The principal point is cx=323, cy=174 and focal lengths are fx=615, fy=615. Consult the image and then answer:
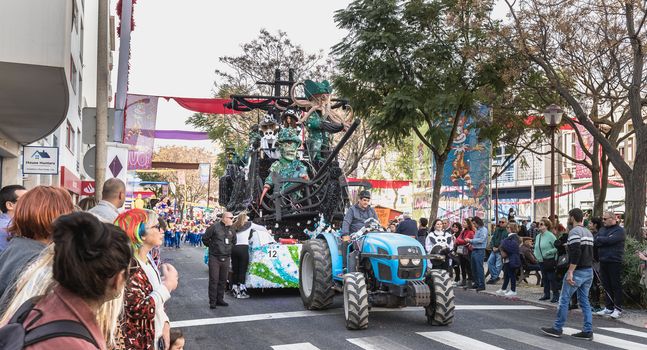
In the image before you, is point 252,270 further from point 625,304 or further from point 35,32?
point 625,304

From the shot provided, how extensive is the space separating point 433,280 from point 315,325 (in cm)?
194

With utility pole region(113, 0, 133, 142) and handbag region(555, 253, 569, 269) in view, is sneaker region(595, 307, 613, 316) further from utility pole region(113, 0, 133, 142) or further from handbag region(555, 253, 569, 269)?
utility pole region(113, 0, 133, 142)

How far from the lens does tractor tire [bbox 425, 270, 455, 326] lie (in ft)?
30.3

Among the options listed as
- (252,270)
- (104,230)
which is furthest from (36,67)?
(104,230)

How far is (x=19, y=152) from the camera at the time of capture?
53.7 ft

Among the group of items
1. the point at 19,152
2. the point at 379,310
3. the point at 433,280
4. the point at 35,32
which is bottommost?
the point at 379,310

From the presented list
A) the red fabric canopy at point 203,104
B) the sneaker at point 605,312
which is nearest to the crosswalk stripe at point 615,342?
the sneaker at point 605,312

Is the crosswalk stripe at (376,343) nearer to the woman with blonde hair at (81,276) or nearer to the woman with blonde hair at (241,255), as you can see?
the woman with blonde hair at (241,255)

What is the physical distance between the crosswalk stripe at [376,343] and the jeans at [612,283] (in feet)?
16.7

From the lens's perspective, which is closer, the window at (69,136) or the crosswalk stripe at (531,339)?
the crosswalk stripe at (531,339)

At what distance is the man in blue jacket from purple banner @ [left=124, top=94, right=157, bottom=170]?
44.0ft

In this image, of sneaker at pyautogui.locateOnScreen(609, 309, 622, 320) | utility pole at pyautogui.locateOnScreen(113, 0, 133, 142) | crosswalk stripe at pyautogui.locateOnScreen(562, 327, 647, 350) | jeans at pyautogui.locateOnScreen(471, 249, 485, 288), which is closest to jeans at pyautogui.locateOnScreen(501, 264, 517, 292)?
jeans at pyautogui.locateOnScreen(471, 249, 485, 288)

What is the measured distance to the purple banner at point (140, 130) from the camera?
63.2 ft

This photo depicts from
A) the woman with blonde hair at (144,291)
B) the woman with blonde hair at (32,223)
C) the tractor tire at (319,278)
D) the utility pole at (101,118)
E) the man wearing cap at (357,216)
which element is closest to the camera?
the woman with blonde hair at (32,223)
